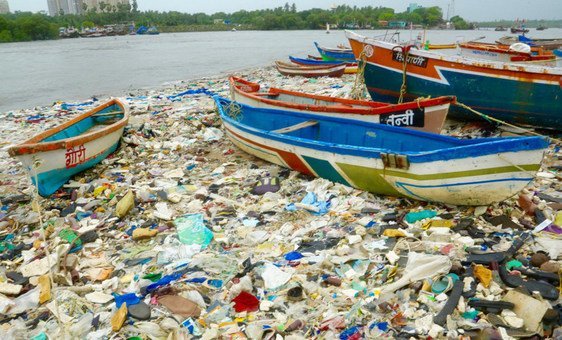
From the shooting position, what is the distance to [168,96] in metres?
15.9

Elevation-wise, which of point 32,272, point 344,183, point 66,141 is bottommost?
point 32,272

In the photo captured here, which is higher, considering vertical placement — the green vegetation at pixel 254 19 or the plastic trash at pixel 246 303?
the green vegetation at pixel 254 19

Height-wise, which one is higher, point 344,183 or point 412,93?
point 412,93

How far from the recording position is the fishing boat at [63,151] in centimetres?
611

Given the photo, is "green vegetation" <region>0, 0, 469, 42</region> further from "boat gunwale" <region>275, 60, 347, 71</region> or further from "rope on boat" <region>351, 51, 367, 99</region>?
"rope on boat" <region>351, 51, 367, 99</region>

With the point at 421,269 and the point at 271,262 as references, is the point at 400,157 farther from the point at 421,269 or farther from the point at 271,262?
the point at 271,262

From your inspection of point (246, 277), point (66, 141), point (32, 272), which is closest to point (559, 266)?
point (246, 277)

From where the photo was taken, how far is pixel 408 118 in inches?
258

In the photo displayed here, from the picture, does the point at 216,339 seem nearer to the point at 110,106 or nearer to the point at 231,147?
the point at 231,147

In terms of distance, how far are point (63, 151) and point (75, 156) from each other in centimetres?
32

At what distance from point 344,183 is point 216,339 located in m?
3.42

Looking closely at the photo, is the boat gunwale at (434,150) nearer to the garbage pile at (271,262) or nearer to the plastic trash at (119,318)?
the garbage pile at (271,262)

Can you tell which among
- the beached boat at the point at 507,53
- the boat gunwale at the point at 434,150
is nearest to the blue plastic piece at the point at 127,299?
the boat gunwale at the point at 434,150

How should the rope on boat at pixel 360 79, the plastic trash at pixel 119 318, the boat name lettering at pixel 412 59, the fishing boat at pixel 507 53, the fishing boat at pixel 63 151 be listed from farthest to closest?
the fishing boat at pixel 507 53
the rope on boat at pixel 360 79
the boat name lettering at pixel 412 59
the fishing boat at pixel 63 151
the plastic trash at pixel 119 318
